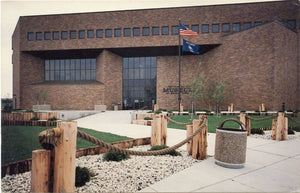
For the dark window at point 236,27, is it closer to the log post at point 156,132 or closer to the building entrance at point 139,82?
the building entrance at point 139,82

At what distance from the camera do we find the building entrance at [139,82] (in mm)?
29594

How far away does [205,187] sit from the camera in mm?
2719

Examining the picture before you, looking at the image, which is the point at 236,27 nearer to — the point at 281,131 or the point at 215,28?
the point at 215,28

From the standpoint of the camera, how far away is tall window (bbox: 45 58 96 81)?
30.6 m

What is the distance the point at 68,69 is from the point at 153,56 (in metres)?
15.6

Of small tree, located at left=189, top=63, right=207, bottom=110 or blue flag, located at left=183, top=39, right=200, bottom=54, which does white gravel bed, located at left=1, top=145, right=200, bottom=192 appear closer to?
small tree, located at left=189, top=63, right=207, bottom=110

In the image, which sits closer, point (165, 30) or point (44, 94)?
point (165, 30)

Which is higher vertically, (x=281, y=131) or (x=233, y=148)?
(x=233, y=148)

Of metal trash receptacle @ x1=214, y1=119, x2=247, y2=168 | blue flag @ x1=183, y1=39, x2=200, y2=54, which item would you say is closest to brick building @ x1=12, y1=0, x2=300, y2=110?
blue flag @ x1=183, y1=39, x2=200, y2=54

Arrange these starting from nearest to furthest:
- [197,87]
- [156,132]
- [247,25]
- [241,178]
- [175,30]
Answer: [241,178] < [156,132] < [197,87] < [247,25] < [175,30]

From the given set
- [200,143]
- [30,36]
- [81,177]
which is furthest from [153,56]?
[81,177]

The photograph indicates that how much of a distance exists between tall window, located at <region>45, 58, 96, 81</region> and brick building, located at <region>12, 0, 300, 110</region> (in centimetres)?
17

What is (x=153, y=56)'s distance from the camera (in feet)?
96.6

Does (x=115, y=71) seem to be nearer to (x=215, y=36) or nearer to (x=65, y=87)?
(x=65, y=87)
